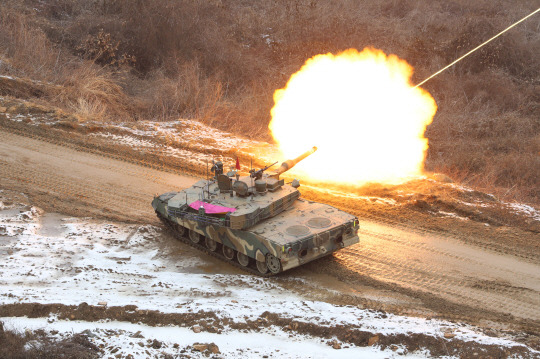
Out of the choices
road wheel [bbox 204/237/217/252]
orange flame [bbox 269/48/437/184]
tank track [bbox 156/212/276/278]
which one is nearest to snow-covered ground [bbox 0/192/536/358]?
tank track [bbox 156/212/276/278]

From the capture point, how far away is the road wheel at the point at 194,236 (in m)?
13.3

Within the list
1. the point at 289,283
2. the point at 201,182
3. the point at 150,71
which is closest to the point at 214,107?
the point at 150,71

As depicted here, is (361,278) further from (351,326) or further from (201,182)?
(201,182)

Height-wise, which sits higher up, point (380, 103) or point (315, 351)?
point (380, 103)

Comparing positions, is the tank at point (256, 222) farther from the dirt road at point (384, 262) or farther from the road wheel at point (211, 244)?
the dirt road at point (384, 262)

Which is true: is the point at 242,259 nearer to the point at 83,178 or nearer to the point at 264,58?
the point at 83,178

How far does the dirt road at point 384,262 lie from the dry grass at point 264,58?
190 inches

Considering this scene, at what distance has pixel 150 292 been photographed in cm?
1093

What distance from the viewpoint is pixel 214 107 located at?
23062 millimetres

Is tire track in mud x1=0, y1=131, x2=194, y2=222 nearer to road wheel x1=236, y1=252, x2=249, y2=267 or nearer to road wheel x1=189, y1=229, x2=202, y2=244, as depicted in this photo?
road wheel x1=189, y1=229, x2=202, y2=244

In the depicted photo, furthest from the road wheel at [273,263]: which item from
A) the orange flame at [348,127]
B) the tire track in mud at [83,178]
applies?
the orange flame at [348,127]

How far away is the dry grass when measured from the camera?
21.7 m

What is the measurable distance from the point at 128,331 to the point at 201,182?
5664mm

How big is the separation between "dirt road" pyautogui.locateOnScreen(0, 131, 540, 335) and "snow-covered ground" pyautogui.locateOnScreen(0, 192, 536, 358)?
70 centimetres
